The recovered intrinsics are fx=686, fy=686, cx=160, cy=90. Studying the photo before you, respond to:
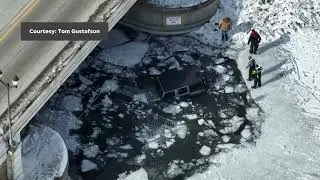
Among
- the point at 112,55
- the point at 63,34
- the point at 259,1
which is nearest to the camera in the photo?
the point at 63,34

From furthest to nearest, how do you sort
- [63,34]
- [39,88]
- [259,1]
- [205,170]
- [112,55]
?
[259,1], [112,55], [205,170], [63,34], [39,88]

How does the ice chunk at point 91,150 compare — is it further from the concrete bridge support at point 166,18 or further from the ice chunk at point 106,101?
the concrete bridge support at point 166,18

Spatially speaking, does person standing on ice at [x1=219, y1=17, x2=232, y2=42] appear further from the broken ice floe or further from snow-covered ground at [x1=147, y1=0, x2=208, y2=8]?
the broken ice floe

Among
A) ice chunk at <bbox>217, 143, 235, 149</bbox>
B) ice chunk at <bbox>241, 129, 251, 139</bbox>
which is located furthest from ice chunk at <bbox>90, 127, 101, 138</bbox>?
ice chunk at <bbox>241, 129, 251, 139</bbox>

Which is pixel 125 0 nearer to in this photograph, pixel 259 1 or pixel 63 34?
pixel 63 34

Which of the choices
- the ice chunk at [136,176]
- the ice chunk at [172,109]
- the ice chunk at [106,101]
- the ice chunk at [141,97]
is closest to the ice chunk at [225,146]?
the ice chunk at [172,109]

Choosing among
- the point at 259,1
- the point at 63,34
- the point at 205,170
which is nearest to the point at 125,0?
the point at 63,34
